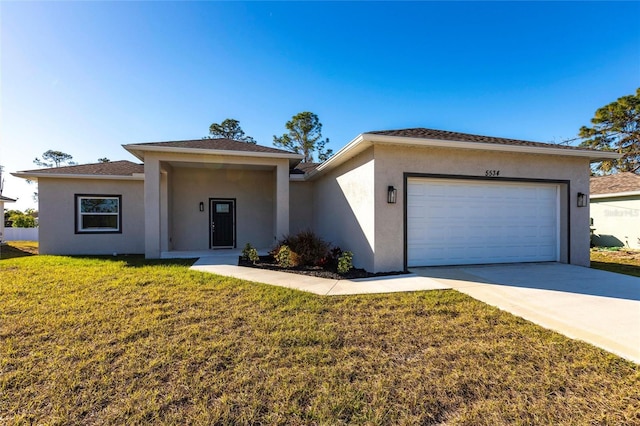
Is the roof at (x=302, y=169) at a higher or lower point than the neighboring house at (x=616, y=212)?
higher

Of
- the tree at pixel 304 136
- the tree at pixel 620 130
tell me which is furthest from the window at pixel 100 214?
the tree at pixel 620 130

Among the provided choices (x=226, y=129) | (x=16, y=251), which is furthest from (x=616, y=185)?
(x=226, y=129)

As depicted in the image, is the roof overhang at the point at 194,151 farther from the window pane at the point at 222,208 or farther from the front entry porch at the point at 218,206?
the window pane at the point at 222,208

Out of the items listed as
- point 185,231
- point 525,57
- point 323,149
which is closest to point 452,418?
point 185,231

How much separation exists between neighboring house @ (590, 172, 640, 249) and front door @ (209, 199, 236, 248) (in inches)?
729

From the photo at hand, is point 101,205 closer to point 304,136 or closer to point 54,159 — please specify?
point 304,136

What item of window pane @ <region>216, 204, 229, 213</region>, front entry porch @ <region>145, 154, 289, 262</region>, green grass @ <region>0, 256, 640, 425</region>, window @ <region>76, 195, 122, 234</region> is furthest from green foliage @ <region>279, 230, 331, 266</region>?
window @ <region>76, 195, 122, 234</region>

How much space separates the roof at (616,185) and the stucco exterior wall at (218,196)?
55.7ft

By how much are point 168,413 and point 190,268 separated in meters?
5.97

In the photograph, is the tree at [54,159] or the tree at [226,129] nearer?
the tree at [226,129]

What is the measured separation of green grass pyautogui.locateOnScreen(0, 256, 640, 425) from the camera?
2.28m

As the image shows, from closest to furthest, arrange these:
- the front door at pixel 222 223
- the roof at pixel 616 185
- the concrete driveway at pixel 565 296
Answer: the concrete driveway at pixel 565 296 < the front door at pixel 222 223 < the roof at pixel 616 185

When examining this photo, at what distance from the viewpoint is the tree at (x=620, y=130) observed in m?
20.9

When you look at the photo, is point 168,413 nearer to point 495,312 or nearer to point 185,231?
point 495,312
